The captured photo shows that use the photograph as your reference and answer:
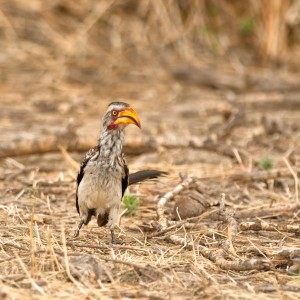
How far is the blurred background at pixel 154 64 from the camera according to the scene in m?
9.95

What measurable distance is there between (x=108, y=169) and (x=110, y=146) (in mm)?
159

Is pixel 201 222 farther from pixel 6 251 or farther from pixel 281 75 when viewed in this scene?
pixel 281 75

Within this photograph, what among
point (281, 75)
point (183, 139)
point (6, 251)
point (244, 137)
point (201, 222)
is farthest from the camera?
point (281, 75)

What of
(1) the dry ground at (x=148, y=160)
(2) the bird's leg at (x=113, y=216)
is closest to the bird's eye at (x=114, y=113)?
(2) the bird's leg at (x=113, y=216)

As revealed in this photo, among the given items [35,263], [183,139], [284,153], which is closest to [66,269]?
[35,263]

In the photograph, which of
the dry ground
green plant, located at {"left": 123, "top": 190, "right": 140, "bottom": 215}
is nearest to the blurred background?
the dry ground

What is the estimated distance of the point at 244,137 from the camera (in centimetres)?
897

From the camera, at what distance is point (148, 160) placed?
770cm

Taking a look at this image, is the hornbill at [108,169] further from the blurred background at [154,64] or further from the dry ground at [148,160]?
the blurred background at [154,64]

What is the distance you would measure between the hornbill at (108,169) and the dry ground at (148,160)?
240 millimetres

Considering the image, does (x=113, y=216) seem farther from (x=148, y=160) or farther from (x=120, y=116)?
(x=148, y=160)

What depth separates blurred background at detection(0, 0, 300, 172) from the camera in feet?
32.7

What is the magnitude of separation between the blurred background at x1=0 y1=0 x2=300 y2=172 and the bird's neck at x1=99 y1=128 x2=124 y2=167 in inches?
138

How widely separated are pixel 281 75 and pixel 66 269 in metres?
8.53
